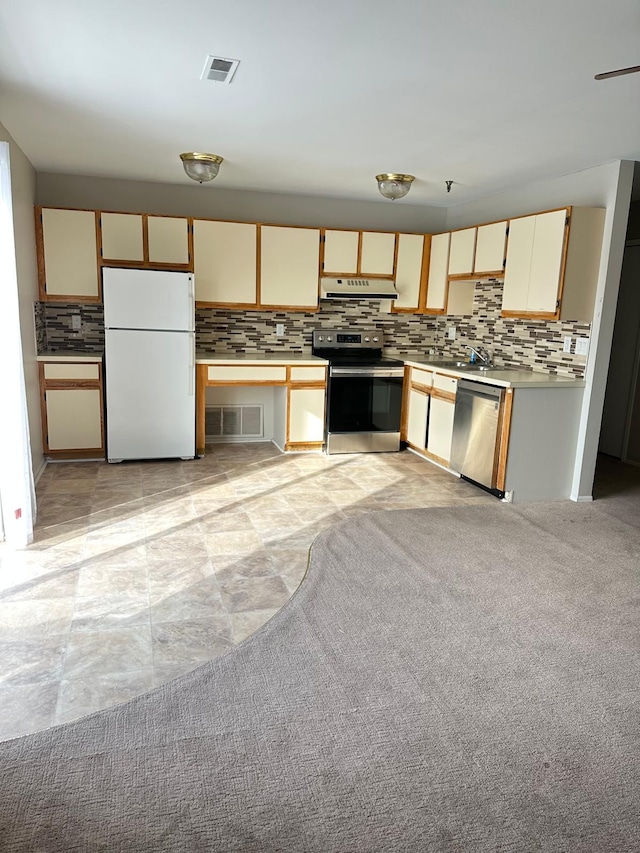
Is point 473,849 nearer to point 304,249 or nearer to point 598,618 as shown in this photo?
point 598,618

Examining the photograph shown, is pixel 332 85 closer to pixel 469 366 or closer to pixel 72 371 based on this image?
pixel 469 366

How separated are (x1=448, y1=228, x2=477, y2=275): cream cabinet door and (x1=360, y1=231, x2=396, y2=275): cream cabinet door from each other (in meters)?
0.59

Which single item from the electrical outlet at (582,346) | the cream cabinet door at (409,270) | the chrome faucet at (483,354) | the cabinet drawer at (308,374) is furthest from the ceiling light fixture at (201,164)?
the electrical outlet at (582,346)

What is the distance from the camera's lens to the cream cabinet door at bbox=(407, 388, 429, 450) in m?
5.64

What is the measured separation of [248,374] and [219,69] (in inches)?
118

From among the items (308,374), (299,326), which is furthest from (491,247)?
(299,326)

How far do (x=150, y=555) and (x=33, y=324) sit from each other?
2.41 metres

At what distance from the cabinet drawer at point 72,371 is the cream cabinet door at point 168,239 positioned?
1.09 meters

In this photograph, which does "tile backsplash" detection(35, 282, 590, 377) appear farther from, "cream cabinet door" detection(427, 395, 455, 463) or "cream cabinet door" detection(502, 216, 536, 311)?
"cream cabinet door" detection(427, 395, 455, 463)

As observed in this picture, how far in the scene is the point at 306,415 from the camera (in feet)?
18.8

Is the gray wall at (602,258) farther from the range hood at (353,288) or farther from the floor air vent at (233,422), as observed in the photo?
the floor air vent at (233,422)

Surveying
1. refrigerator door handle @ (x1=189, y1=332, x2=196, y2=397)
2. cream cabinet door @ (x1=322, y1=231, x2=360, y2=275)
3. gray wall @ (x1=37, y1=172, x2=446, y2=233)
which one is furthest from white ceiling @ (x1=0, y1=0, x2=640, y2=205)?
refrigerator door handle @ (x1=189, y1=332, x2=196, y2=397)

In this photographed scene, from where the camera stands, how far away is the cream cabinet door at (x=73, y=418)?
5062 millimetres

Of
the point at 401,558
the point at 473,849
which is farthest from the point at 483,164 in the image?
the point at 473,849
